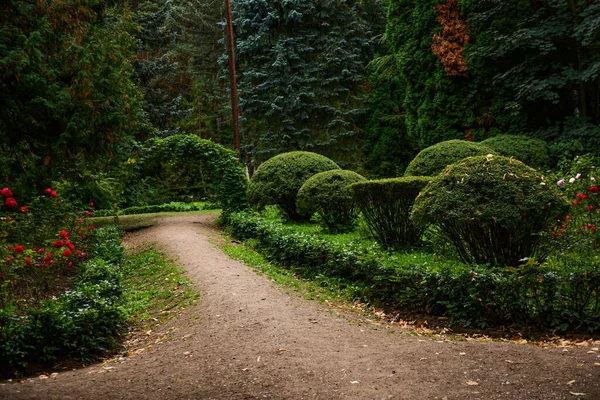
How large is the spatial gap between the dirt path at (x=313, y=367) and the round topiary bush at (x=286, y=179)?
7.85 metres

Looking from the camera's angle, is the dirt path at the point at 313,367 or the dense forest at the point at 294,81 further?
the dense forest at the point at 294,81

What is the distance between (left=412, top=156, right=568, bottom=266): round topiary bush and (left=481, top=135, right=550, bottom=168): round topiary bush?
7.07 meters

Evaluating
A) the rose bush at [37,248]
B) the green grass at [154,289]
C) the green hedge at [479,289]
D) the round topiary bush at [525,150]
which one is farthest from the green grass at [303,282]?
the round topiary bush at [525,150]

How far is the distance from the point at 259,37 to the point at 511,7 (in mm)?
12119

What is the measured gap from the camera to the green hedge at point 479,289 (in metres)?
5.04

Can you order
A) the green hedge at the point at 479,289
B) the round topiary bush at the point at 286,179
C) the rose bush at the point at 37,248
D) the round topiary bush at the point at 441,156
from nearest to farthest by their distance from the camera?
the green hedge at the point at 479,289 → the rose bush at the point at 37,248 → the round topiary bush at the point at 441,156 → the round topiary bush at the point at 286,179

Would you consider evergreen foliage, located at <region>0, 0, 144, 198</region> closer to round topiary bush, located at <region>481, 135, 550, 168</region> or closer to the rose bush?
the rose bush

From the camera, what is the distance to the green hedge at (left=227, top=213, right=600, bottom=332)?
5043 millimetres

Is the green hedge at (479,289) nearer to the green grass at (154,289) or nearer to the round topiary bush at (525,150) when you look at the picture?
the green grass at (154,289)

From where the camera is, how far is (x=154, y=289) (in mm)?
8516

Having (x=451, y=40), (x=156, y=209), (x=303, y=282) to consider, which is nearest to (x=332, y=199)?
(x=303, y=282)

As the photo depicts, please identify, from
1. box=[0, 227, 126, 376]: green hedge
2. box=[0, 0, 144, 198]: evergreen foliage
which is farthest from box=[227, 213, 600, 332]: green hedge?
box=[0, 0, 144, 198]: evergreen foliage

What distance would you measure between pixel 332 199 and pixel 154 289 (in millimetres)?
4466

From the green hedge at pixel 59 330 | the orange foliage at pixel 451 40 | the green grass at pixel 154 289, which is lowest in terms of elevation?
the green grass at pixel 154 289
